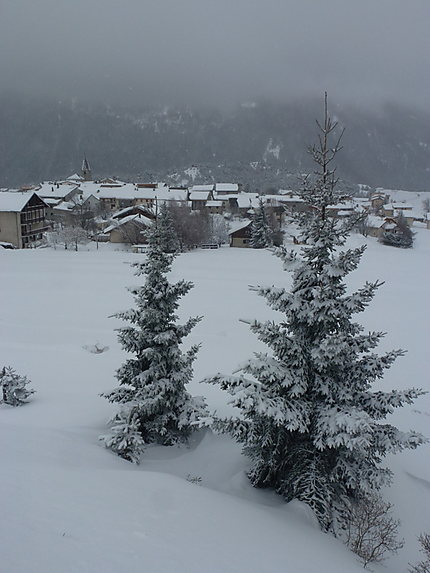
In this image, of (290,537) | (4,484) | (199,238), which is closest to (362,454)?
(290,537)

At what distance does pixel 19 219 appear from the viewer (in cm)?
6450

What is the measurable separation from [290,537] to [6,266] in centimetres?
4297

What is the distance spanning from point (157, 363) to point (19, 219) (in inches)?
2417

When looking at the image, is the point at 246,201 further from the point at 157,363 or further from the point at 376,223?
the point at 157,363

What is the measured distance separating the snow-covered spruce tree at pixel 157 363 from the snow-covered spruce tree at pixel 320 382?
236cm

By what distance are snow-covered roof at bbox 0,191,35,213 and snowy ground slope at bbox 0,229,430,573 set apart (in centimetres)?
4067

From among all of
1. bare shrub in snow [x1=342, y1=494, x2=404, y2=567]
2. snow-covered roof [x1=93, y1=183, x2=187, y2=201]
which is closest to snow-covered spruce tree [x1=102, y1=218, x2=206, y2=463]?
bare shrub in snow [x1=342, y1=494, x2=404, y2=567]

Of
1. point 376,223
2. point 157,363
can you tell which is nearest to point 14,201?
point 157,363

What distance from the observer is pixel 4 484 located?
7266 millimetres

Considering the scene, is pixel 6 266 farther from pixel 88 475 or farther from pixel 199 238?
pixel 88 475

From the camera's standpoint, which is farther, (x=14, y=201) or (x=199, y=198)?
(x=199, y=198)

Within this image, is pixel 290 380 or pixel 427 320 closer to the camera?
pixel 290 380

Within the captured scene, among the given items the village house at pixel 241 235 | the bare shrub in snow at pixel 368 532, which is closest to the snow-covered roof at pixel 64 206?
the village house at pixel 241 235

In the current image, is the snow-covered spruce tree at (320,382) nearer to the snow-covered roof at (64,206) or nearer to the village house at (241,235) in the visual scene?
the village house at (241,235)
